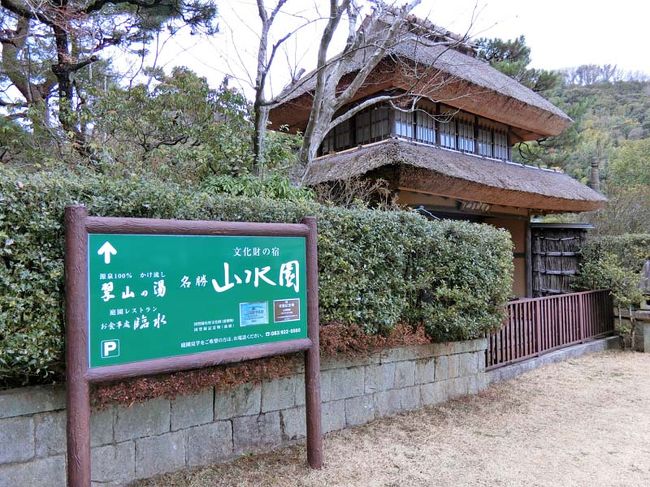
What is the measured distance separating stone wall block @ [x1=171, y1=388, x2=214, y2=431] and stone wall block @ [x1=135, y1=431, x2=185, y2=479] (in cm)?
8

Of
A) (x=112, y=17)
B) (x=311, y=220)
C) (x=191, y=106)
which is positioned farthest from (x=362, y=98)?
(x=311, y=220)

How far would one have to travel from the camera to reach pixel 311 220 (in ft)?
12.0

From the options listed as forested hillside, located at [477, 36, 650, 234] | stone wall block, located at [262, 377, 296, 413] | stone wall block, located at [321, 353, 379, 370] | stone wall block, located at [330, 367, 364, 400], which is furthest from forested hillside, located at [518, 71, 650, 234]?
stone wall block, located at [262, 377, 296, 413]

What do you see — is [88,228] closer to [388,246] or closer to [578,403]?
[388,246]

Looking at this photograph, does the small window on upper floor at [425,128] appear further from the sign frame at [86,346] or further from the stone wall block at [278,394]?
the sign frame at [86,346]

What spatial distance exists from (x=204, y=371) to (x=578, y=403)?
177 inches

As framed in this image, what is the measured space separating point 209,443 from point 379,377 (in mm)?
1846

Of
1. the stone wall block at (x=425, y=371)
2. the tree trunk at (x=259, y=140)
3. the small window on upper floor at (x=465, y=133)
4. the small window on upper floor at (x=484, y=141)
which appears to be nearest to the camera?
the stone wall block at (x=425, y=371)

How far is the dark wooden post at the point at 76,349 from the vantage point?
8.20ft

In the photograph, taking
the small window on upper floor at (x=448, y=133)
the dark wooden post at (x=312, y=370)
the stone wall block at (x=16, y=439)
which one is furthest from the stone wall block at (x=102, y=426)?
the small window on upper floor at (x=448, y=133)

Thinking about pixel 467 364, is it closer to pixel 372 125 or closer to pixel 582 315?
pixel 582 315

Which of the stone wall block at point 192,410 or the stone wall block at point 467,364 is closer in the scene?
the stone wall block at point 192,410

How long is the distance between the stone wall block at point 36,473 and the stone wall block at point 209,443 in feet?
2.74

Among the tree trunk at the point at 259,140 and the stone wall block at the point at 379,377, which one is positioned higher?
the tree trunk at the point at 259,140
